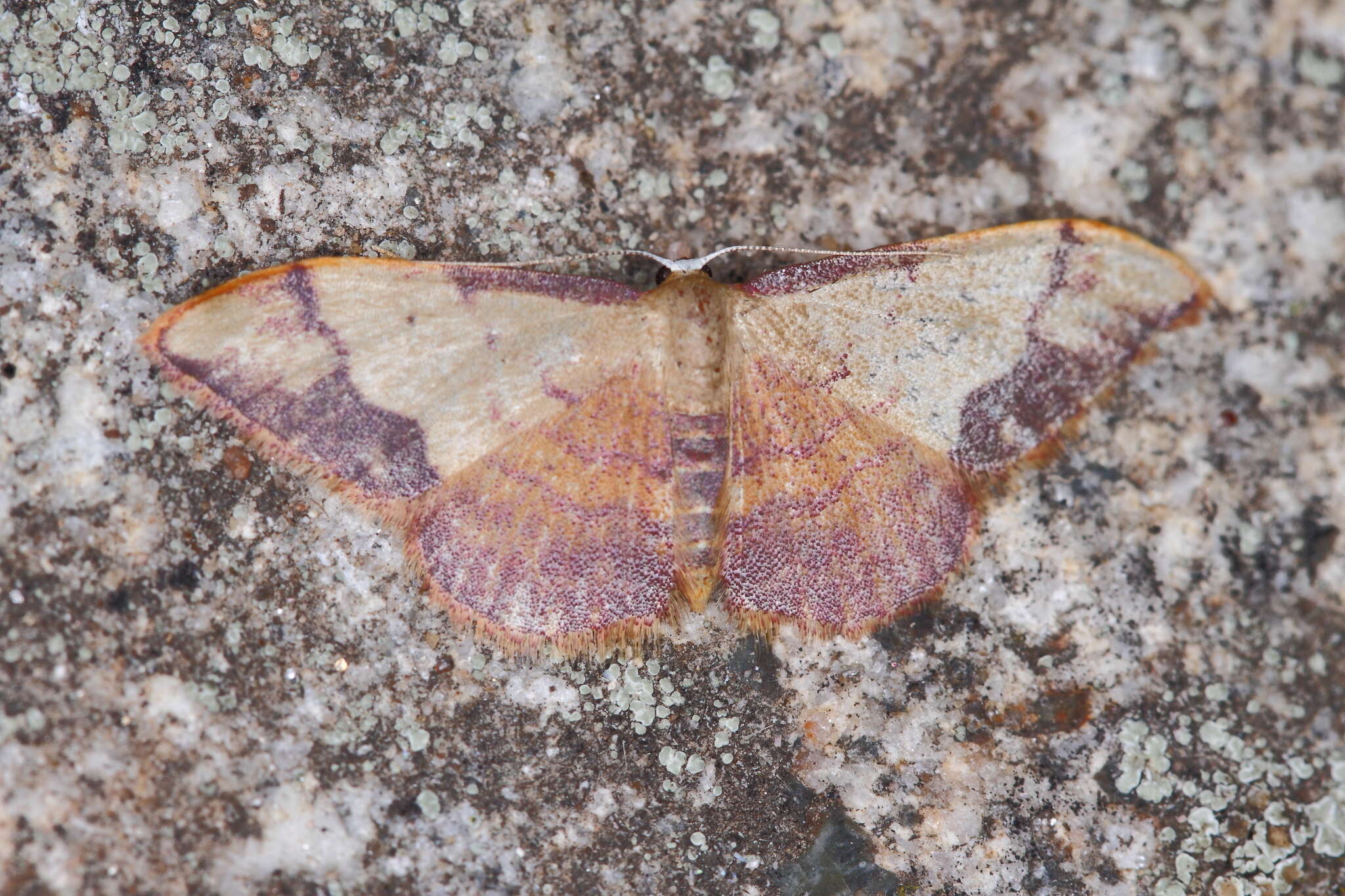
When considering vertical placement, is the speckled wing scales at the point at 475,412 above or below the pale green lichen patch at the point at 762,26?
below

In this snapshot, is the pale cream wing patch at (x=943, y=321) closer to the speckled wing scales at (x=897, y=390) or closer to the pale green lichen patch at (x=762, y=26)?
the speckled wing scales at (x=897, y=390)

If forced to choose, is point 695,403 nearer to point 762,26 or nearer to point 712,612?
point 712,612

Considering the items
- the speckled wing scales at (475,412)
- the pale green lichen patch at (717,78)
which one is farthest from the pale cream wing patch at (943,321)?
the pale green lichen patch at (717,78)

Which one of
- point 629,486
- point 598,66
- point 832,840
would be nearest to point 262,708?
point 629,486

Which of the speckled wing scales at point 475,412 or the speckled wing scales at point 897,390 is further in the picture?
the speckled wing scales at point 897,390

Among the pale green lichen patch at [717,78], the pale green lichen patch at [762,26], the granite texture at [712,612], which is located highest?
the pale green lichen patch at [762,26]

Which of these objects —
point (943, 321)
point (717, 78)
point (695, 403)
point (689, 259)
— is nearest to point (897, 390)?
point (943, 321)

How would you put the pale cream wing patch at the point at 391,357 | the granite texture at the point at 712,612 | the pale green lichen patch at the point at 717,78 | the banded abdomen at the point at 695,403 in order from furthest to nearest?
1. the pale green lichen patch at the point at 717,78
2. the granite texture at the point at 712,612
3. the banded abdomen at the point at 695,403
4. the pale cream wing patch at the point at 391,357

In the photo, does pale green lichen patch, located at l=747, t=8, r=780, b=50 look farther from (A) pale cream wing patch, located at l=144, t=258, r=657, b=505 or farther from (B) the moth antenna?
(A) pale cream wing patch, located at l=144, t=258, r=657, b=505
